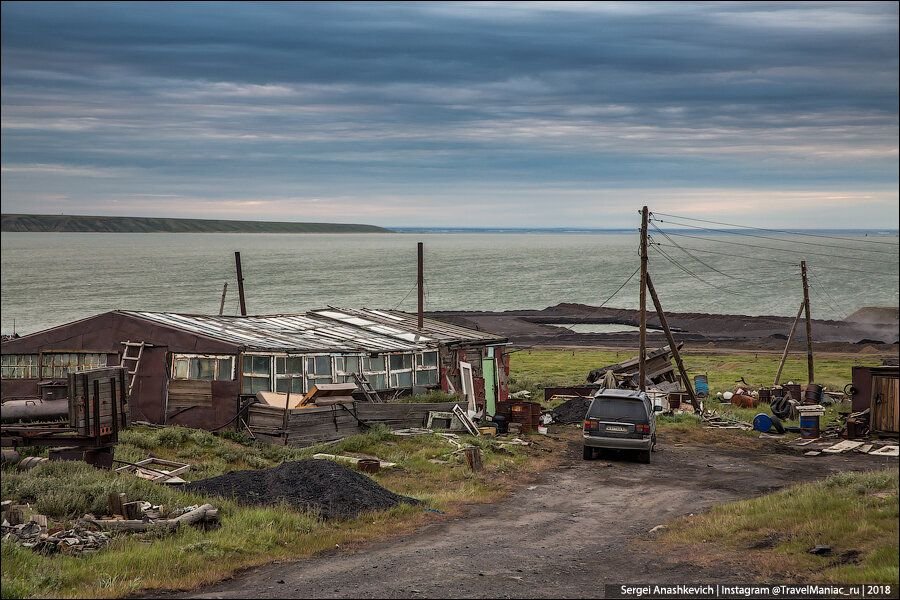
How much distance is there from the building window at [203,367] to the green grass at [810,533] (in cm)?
1646

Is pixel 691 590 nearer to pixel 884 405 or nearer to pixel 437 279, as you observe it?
pixel 884 405

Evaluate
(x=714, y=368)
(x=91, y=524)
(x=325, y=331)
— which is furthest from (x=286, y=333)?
(x=714, y=368)

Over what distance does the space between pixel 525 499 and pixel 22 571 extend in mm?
11069

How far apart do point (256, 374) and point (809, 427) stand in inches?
751

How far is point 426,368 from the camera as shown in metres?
33.5

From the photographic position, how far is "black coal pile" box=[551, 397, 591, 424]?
34781 millimetres

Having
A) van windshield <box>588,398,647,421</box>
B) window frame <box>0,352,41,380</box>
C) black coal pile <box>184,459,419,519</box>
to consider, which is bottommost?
black coal pile <box>184,459,419,519</box>

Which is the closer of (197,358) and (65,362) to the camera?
(197,358)

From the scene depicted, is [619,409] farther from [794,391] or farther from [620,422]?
[794,391]

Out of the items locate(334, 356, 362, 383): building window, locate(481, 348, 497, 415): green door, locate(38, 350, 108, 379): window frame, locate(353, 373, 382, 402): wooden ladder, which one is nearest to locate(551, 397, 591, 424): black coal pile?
locate(481, 348, 497, 415): green door

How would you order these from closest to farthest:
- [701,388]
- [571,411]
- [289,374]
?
1. [289,374]
2. [571,411]
3. [701,388]

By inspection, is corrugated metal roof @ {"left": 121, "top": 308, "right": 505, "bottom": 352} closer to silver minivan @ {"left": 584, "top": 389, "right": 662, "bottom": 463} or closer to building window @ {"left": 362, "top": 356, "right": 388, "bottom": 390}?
building window @ {"left": 362, "top": 356, "right": 388, "bottom": 390}

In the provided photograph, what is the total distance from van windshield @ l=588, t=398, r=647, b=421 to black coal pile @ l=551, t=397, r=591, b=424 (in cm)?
984

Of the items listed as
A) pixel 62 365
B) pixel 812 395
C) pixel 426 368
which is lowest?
pixel 812 395
